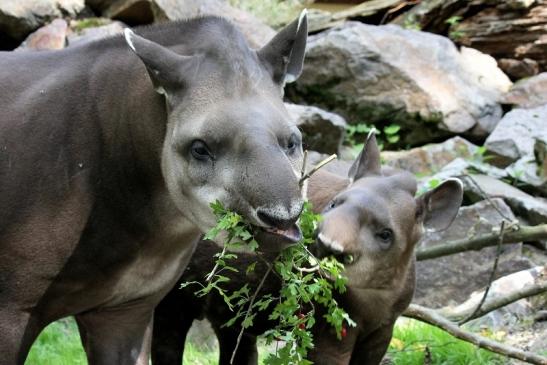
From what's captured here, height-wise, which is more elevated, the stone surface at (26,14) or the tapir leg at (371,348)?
the tapir leg at (371,348)

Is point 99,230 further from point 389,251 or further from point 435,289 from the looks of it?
point 435,289

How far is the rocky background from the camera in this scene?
1038 cm

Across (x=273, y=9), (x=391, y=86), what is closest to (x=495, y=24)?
(x=391, y=86)

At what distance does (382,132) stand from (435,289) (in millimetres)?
4574

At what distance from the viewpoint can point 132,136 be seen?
15.5ft

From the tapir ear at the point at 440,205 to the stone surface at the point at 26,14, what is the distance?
6798mm

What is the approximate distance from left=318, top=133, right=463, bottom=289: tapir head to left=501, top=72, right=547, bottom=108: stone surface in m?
7.74

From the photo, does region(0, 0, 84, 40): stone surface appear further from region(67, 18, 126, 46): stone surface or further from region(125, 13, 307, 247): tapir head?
region(125, 13, 307, 247): tapir head

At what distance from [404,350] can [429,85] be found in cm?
660

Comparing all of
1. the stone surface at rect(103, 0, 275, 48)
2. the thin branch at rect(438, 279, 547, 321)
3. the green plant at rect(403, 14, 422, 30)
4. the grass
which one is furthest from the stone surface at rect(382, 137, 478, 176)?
the thin branch at rect(438, 279, 547, 321)

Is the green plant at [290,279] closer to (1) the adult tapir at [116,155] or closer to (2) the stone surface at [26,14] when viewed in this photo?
(1) the adult tapir at [116,155]

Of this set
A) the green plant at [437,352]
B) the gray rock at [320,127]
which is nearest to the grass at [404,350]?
the green plant at [437,352]

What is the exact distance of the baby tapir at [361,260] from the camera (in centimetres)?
571

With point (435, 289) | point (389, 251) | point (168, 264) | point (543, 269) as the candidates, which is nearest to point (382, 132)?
point (435, 289)
